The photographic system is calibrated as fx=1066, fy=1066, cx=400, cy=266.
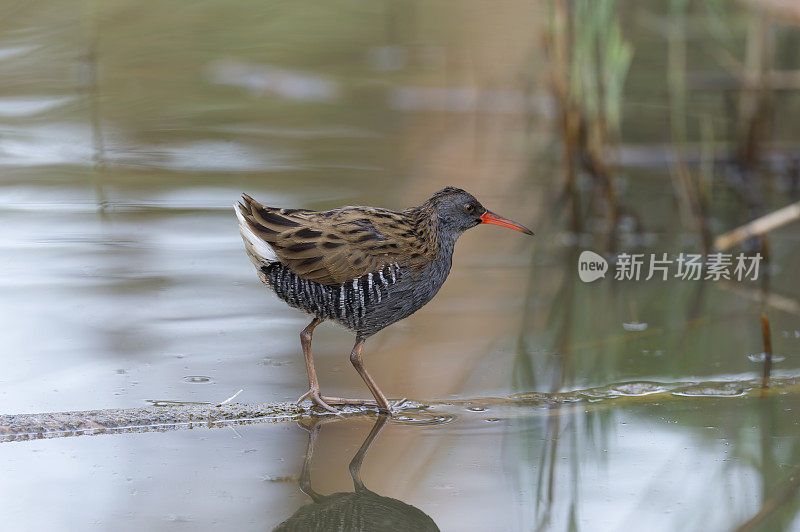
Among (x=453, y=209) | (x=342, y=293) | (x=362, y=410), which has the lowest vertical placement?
(x=362, y=410)

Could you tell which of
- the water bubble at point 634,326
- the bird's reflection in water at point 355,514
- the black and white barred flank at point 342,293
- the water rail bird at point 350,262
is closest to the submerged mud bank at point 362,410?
the water rail bird at point 350,262

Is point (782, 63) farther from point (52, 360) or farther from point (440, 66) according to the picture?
point (52, 360)

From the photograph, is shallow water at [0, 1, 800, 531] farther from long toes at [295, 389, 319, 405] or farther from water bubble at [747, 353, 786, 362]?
long toes at [295, 389, 319, 405]

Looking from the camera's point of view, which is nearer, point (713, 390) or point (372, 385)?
point (372, 385)

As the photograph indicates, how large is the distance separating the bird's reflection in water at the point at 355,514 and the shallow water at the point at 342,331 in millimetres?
40

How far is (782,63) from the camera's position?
798 cm

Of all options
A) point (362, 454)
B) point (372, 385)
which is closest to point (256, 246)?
point (372, 385)

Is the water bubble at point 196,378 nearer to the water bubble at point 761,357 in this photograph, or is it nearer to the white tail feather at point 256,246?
the white tail feather at point 256,246

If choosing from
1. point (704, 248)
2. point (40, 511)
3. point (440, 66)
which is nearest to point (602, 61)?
point (704, 248)

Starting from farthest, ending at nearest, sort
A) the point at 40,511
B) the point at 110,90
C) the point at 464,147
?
the point at 110,90
the point at 464,147
the point at 40,511

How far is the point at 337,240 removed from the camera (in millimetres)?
3945

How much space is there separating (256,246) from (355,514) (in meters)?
1.21

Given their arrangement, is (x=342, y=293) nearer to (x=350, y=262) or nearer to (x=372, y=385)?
(x=350, y=262)

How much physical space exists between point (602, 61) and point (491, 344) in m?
2.44
